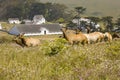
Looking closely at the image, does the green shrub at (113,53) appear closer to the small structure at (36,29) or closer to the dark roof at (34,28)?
the small structure at (36,29)

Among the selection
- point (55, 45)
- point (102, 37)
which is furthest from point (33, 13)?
point (55, 45)

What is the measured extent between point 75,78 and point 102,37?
48.3 ft

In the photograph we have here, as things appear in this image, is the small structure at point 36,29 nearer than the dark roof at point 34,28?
Yes

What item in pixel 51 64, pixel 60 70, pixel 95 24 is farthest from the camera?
pixel 95 24

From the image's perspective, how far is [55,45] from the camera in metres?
9.14

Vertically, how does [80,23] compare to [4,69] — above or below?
below

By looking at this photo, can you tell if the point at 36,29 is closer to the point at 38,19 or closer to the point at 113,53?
the point at 38,19

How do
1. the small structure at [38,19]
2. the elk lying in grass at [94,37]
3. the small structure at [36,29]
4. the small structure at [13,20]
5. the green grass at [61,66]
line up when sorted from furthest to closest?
the small structure at [38,19] < the small structure at [13,20] < the small structure at [36,29] < the elk lying in grass at [94,37] < the green grass at [61,66]

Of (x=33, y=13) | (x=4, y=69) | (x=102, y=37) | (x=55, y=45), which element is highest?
(x=4, y=69)

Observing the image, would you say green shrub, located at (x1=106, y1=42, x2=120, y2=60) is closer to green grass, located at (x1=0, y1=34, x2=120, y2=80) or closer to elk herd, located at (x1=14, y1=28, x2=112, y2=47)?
green grass, located at (x1=0, y1=34, x2=120, y2=80)

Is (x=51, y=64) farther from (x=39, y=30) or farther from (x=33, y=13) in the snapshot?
(x=33, y=13)

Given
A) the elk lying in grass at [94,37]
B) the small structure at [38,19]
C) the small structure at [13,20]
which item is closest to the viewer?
the elk lying in grass at [94,37]

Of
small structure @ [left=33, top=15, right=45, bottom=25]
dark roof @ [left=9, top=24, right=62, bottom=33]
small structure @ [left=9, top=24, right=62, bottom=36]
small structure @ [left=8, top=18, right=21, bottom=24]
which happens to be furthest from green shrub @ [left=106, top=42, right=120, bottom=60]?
small structure @ [left=33, top=15, right=45, bottom=25]

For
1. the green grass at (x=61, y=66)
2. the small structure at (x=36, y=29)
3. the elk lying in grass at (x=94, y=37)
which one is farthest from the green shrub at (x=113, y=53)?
the small structure at (x=36, y=29)
